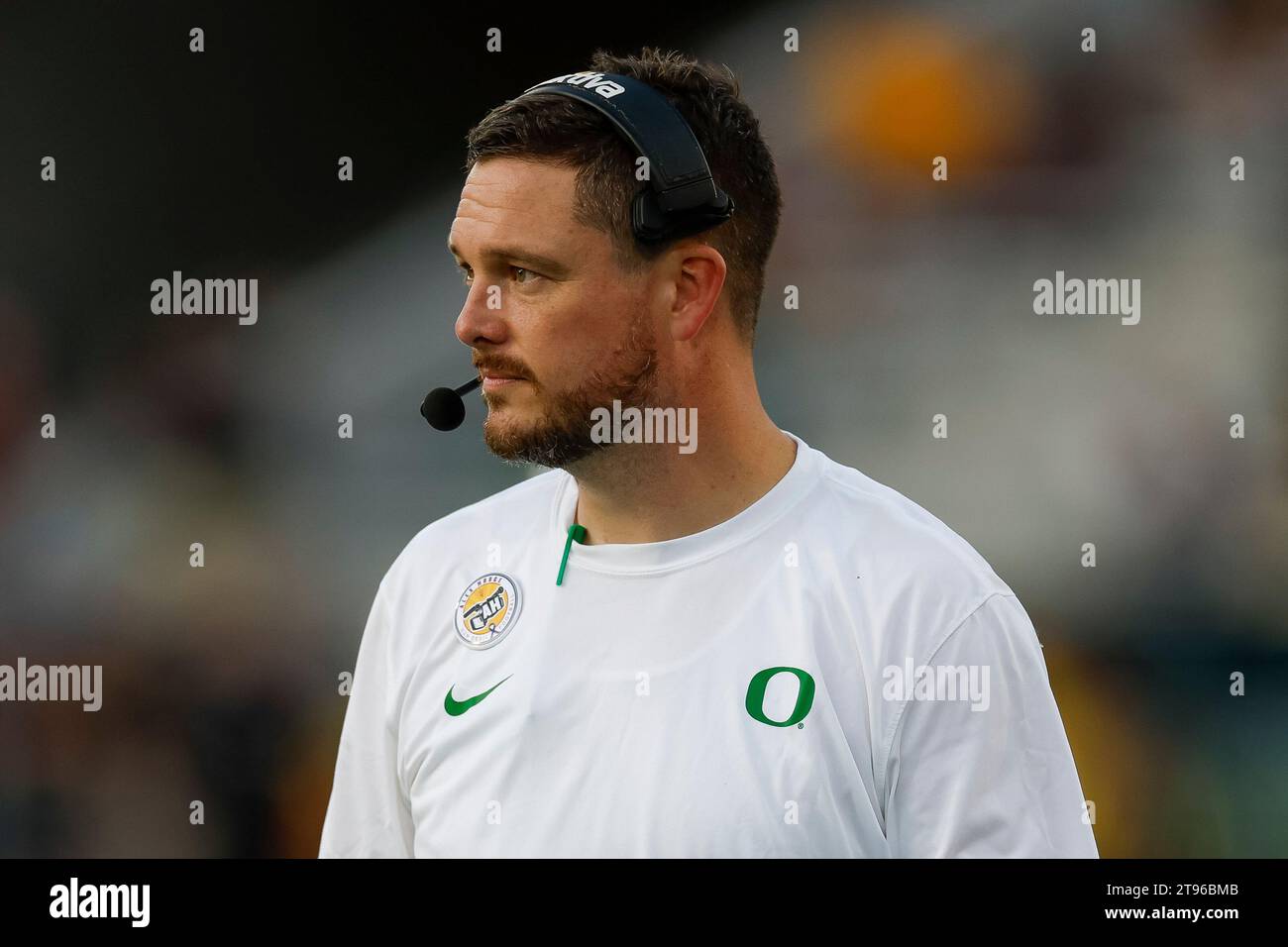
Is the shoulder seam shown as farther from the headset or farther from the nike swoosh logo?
the headset

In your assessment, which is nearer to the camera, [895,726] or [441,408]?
[895,726]

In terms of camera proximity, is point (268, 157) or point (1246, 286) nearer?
point (1246, 286)

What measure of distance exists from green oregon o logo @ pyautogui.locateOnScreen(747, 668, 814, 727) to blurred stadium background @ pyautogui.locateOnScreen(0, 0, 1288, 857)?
2.52ft

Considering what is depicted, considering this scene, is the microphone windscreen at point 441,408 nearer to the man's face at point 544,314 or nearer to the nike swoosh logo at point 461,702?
the man's face at point 544,314

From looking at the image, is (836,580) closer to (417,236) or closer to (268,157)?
(417,236)

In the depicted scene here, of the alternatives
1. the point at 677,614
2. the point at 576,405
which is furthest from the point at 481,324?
the point at 677,614

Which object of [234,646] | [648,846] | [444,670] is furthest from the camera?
[234,646]

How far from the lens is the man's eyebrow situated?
5.56 feet

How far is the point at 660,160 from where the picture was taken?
66.6 inches

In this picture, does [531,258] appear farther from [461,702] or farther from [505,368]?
[461,702]

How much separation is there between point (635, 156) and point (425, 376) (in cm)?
102

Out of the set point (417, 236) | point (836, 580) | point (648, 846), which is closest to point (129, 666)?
point (417, 236)

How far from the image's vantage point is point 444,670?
5.93 ft

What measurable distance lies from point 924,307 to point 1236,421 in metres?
0.65
